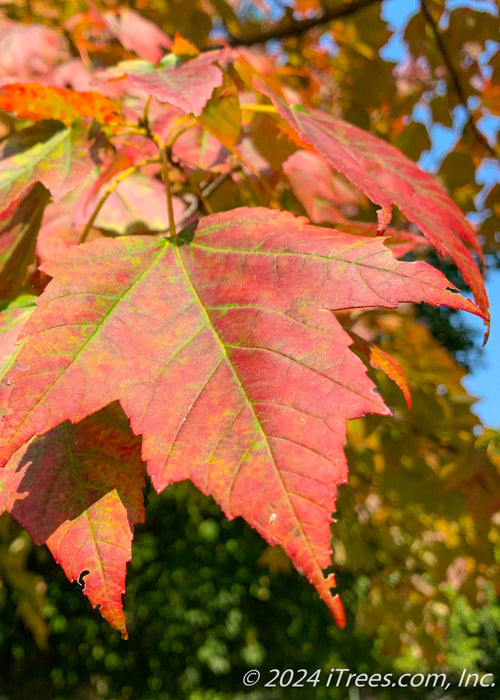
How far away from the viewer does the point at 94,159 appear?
783mm

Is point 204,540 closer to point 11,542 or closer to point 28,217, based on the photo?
point 11,542

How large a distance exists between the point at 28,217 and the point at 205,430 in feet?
1.50

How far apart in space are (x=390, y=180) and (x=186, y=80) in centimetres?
25

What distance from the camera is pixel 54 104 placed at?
75 centimetres

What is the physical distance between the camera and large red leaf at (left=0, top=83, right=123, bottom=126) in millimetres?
719

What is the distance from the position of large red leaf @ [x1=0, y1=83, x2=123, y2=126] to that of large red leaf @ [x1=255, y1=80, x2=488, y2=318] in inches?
7.7

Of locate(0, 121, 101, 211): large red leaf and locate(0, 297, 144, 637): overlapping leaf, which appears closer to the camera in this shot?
locate(0, 297, 144, 637): overlapping leaf

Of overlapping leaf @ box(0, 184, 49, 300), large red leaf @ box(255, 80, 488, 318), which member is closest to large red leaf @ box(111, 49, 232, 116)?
large red leaf @ box(255, 80, 488, 318)

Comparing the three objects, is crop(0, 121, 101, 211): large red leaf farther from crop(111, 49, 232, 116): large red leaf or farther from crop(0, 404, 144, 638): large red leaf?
crop(0, 404, 144, 638): large red leaf

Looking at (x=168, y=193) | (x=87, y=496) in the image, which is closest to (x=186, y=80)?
(x=168, y=193)

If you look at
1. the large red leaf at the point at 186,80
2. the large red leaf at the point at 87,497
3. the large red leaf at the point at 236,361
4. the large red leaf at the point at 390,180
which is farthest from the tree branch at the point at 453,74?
the large red leaf at the point at 87,497

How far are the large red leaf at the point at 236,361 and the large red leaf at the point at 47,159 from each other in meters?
0.16

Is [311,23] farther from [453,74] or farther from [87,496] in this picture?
[87,496]

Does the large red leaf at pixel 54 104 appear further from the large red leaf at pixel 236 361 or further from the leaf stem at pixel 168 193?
the large red leaf at pixel 236 361
